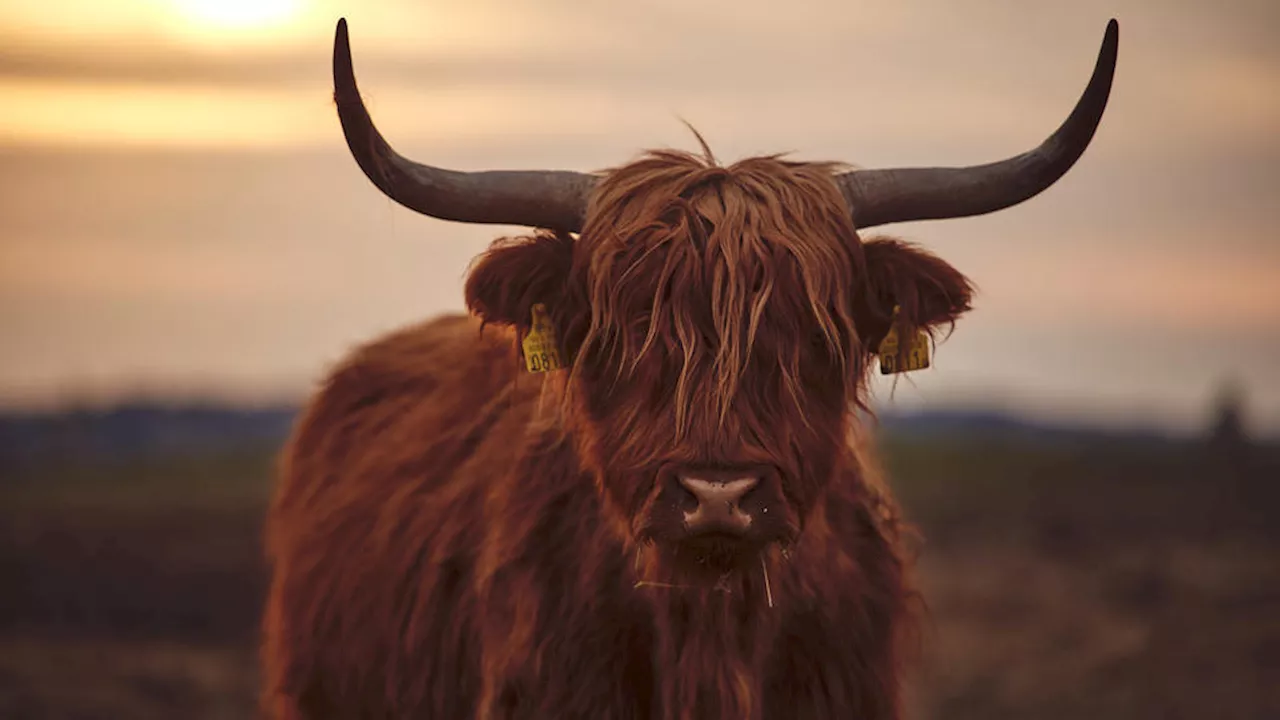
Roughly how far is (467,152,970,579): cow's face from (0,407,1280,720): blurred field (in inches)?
49.2

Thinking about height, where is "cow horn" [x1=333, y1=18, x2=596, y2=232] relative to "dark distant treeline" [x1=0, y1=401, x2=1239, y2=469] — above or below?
above

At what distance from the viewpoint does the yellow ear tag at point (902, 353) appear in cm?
530

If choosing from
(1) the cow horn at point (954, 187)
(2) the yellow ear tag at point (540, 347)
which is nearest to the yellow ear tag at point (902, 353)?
(1) the cow horn at point (954, 187)

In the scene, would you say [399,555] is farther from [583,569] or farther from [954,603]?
[954,603]

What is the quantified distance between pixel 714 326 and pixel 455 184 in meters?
0.88

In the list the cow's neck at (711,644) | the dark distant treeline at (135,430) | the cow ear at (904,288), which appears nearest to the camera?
the cow's neck at (711,644)

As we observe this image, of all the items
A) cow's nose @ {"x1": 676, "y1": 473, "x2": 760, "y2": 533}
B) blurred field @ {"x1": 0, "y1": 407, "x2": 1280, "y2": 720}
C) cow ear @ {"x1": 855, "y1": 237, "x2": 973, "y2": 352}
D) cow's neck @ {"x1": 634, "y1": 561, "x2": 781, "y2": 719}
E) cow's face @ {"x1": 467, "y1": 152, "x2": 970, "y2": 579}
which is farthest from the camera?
blurred field @ {"x1": 0, "y1": 407, "x2": 1280, "y2": 720}

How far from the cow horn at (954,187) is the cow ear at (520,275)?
859 mm

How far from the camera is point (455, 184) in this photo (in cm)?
513

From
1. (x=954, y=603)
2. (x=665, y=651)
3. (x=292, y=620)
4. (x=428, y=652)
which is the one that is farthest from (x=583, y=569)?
(x=954, y=603)

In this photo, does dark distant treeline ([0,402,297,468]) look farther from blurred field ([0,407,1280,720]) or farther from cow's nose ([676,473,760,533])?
cow's nose ([676,473,760,533])

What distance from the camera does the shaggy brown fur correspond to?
4797 mm

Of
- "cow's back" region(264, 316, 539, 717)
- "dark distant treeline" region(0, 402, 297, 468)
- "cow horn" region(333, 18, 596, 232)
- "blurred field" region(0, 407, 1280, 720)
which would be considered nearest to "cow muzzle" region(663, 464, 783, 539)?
"cow horn" region(333, 18, 596, 232)

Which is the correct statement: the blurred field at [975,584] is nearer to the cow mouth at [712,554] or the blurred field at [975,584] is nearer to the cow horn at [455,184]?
the cow mouth at [712,554]
